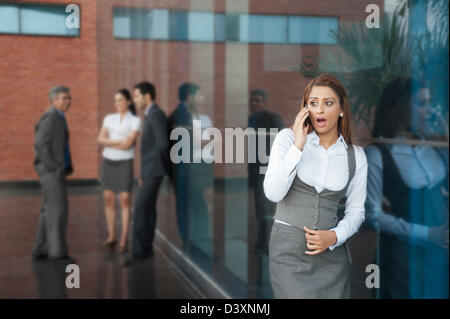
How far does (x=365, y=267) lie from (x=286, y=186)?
0.27 meters

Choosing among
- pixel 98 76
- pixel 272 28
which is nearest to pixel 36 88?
pixel 98 76

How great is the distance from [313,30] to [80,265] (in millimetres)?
1704

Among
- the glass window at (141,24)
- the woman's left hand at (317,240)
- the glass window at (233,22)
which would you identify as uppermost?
the glass window at (141,24)

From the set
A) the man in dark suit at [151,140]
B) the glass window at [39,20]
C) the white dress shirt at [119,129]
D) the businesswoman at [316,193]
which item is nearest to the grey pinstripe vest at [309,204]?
the businesswoman at [316,193]

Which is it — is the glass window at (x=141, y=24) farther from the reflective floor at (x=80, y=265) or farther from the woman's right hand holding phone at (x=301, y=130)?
the woman's right hand holding phone at (x=301, y=130)

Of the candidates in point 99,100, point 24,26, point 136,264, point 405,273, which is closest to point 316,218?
point 24,26

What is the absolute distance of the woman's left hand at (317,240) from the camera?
0.68m

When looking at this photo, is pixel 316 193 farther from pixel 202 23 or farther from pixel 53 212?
pixel 53 212

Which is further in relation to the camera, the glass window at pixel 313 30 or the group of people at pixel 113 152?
the group of people at pixel 113 152

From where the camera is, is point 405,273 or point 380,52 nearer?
point 380,52

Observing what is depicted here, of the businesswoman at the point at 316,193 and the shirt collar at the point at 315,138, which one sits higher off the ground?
the shirt collar at the point at 315,138
